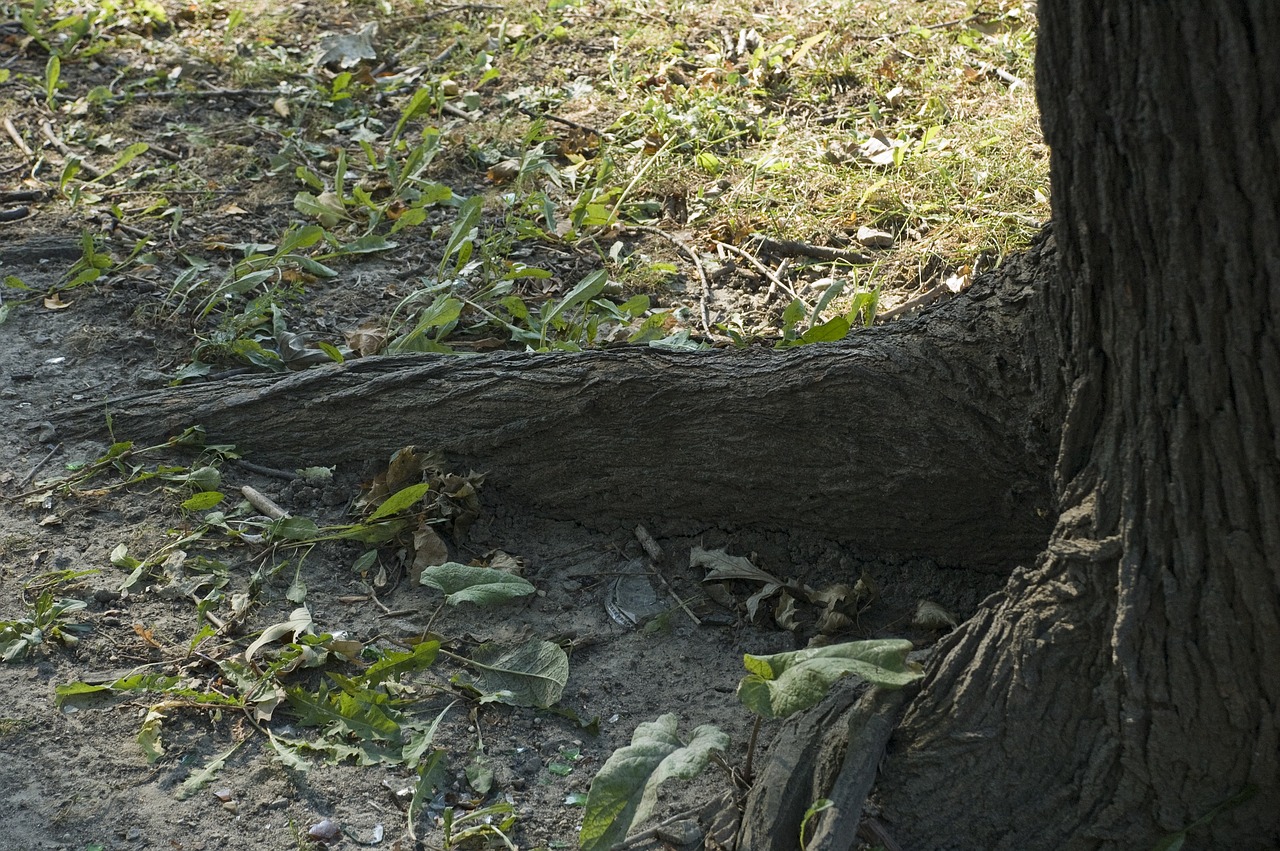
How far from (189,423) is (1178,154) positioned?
7.47ft

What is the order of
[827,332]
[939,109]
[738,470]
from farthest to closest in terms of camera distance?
[939,109], [827,332], [738,470]

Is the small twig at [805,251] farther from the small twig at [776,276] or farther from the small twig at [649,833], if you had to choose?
the small twig at [649,833]

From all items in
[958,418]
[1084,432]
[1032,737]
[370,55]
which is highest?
[370,55]

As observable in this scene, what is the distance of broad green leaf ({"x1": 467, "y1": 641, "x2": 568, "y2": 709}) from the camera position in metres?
2.17

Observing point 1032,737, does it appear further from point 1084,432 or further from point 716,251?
point 716,251

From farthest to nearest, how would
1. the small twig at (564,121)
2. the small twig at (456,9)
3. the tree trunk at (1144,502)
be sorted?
the small twig at (456,9) → the small twig at (564,121) → the tree trunk at (1144,502)

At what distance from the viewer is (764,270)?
3.68m

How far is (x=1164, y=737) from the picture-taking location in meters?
1.61

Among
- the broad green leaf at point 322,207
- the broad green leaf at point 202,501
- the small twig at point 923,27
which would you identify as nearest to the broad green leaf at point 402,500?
the broad green leaf at point 202,501

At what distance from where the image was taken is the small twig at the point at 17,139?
4.31 m

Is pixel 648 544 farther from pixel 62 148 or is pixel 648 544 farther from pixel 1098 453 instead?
pixel 62 148

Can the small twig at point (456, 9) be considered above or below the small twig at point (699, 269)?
above

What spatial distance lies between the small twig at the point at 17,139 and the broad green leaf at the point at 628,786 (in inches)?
144

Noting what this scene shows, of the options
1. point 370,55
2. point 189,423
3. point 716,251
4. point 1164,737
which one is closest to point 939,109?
point 716,251
